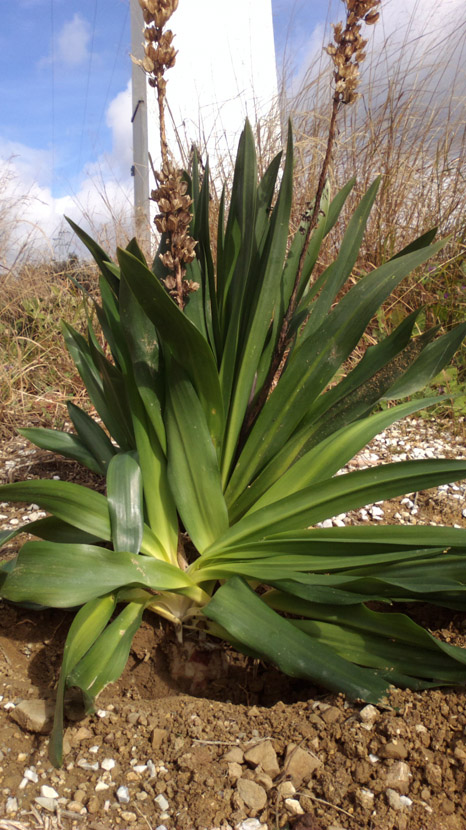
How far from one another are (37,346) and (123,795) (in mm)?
3254

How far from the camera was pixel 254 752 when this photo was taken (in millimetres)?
1097

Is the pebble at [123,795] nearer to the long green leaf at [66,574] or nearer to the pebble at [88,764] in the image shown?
the pebble at [88,764]

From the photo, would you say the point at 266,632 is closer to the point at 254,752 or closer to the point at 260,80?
the point at 254,752

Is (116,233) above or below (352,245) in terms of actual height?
above

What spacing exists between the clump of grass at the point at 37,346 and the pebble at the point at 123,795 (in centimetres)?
221

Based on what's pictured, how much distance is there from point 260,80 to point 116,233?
3182 millimetres

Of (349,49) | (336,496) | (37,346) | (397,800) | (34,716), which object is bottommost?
(397,800)

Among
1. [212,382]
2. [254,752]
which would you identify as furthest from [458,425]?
[254,752]

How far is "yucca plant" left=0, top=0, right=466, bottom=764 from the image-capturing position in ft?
4.10

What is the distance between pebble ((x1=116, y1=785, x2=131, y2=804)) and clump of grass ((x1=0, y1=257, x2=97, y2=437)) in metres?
2.21

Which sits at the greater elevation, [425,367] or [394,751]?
[425,367]

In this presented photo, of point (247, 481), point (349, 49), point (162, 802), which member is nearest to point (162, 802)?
point (162, 802)

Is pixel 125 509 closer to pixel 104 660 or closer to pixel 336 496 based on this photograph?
pixel 104 660

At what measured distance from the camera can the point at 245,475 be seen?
168 centimetres
